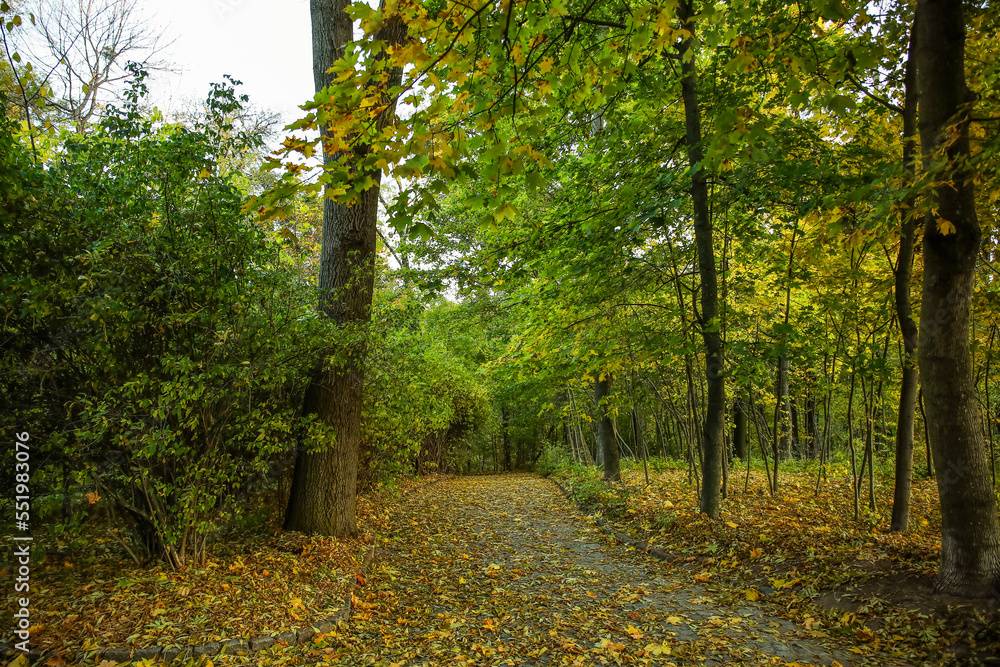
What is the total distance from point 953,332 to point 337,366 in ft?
17.2

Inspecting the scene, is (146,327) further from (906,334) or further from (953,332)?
(906,334)

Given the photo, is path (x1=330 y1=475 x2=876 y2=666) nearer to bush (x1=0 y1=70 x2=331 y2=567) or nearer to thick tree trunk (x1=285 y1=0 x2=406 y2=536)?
thick tree trunk (x1=285 y1=0 x2=406 y2=536)

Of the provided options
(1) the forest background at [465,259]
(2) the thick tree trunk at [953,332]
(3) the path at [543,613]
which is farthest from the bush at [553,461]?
(2) the thick tree trunk at [953,332]

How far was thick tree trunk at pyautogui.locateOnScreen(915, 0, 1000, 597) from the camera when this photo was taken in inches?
132

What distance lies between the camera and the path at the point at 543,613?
330 cm

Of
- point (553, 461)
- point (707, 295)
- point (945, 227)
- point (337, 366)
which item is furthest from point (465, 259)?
point (553, 461)

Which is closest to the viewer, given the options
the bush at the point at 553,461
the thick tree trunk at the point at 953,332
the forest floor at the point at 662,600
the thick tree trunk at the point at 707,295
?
the forest floor at the point at 662,600

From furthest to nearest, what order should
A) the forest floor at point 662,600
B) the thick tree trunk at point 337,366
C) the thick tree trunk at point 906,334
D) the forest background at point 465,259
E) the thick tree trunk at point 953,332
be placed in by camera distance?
the thick tree trunk at point 337,366
the thick tree trunk at point 906,334
the thick tree trunk at point 953,332
the forest floor at point 662,600
the forest background at point 465,259

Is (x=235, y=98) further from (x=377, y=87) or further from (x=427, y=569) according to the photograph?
(x=427, y=569)

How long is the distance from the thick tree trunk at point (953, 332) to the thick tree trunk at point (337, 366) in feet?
15.4

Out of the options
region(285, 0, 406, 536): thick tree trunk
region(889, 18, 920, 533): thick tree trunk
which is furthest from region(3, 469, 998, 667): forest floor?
region(285, 0, 406, 536): thick tree trunk

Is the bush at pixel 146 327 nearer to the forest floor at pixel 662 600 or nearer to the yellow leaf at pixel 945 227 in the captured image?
the forest floor at pixel 662 600

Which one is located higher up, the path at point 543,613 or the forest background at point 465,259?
the forest background at point 465,259

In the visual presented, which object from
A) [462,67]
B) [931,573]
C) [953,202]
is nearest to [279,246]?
[462,67]
